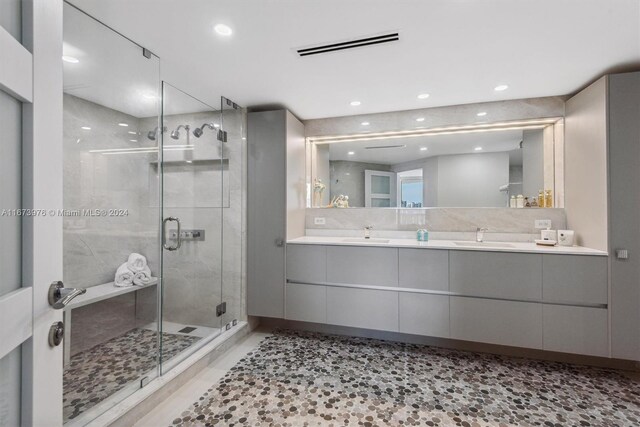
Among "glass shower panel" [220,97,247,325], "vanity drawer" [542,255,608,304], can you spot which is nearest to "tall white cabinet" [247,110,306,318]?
"glass shower panel" [220,97,247,325]

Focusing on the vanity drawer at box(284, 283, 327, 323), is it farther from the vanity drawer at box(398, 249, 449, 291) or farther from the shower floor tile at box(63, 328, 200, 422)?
the shower floor tile at box(63, 328, 200, 422)

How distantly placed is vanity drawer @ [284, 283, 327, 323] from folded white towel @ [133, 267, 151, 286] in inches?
48.2

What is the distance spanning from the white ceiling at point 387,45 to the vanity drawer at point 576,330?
186cm

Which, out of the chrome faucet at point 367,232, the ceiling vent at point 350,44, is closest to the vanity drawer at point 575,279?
the chrome faucet at point 367,232

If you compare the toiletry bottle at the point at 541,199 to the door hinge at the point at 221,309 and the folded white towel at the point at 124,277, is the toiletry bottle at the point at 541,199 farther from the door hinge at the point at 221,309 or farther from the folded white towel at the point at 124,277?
the folded white towel at the point at 124,277

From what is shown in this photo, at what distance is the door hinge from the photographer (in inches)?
111

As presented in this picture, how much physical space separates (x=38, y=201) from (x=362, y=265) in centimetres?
232

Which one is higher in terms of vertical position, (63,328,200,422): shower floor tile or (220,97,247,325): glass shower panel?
(220,97,247,325): glass shower panel

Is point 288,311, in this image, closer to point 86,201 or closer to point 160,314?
point 160,314

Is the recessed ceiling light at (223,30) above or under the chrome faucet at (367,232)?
above

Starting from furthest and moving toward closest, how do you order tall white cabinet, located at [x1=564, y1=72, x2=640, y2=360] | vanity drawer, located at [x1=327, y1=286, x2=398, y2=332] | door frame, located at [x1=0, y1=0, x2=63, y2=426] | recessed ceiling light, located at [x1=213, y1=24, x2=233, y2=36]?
vanity drawer, located at [x1=327, y1=286, x2=398, y2=332] → tall white cabinet, located at [x1=564, y1=72, x2=640, y2=360] → recessed ceiling light, located at [x1=213, y1=24, x2=233, y2=36] → door frame, located at [x1=0, y1=0, x2=63, y2=426]

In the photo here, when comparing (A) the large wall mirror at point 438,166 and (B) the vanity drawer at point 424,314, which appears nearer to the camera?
(B) the vanity drawer at point 424,314

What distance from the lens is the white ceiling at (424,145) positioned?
294cm

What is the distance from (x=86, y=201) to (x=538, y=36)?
10.3 feet
